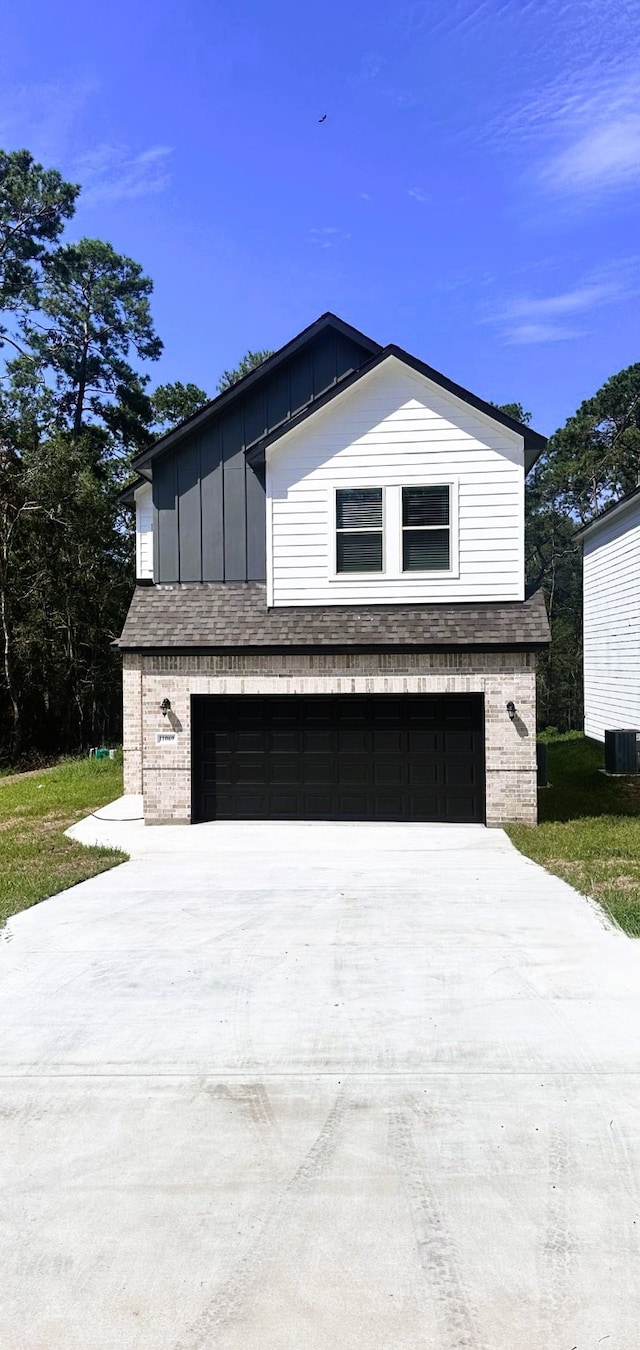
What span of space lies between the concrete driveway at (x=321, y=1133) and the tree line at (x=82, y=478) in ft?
61.9

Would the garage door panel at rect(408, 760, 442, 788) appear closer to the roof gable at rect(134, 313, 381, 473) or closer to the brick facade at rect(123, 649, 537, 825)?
the brick facade at rect(123, 649, 537, 825)

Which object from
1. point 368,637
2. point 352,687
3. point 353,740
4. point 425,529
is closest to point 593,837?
point 353,740

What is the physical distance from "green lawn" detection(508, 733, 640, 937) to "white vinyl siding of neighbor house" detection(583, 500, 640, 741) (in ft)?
8.11

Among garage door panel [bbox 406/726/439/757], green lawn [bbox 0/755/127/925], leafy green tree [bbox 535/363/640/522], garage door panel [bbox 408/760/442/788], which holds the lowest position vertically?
green lawn [bbox 0/755/127/925]

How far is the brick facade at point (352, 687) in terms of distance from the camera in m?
12.1

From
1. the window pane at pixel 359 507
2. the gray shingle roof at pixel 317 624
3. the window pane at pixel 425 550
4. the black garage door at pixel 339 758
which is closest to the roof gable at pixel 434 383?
the window pane at pixel 359 507

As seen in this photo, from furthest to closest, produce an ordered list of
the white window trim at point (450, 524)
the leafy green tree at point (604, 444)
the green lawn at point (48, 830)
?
the leafy green tree at point (604, 444) → the white window trim at point (450, 524) → the green lawn at point (48, 830)

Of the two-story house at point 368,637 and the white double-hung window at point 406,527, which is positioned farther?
the white double-hung window at point 406,527

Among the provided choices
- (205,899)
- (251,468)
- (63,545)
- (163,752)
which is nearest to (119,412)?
(63,545)

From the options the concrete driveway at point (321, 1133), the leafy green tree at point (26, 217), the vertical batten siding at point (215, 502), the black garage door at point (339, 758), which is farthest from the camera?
the leafy green tree at point (26, 217)

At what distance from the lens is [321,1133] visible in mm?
3799

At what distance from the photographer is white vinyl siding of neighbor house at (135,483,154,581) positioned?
49.1 feet

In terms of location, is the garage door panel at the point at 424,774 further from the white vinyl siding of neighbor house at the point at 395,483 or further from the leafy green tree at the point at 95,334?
the leafy green tree at the point at 95,334

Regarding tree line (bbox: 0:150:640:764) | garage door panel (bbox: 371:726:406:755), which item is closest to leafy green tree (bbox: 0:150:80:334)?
tree line (bbox: 0:150:640:764)
